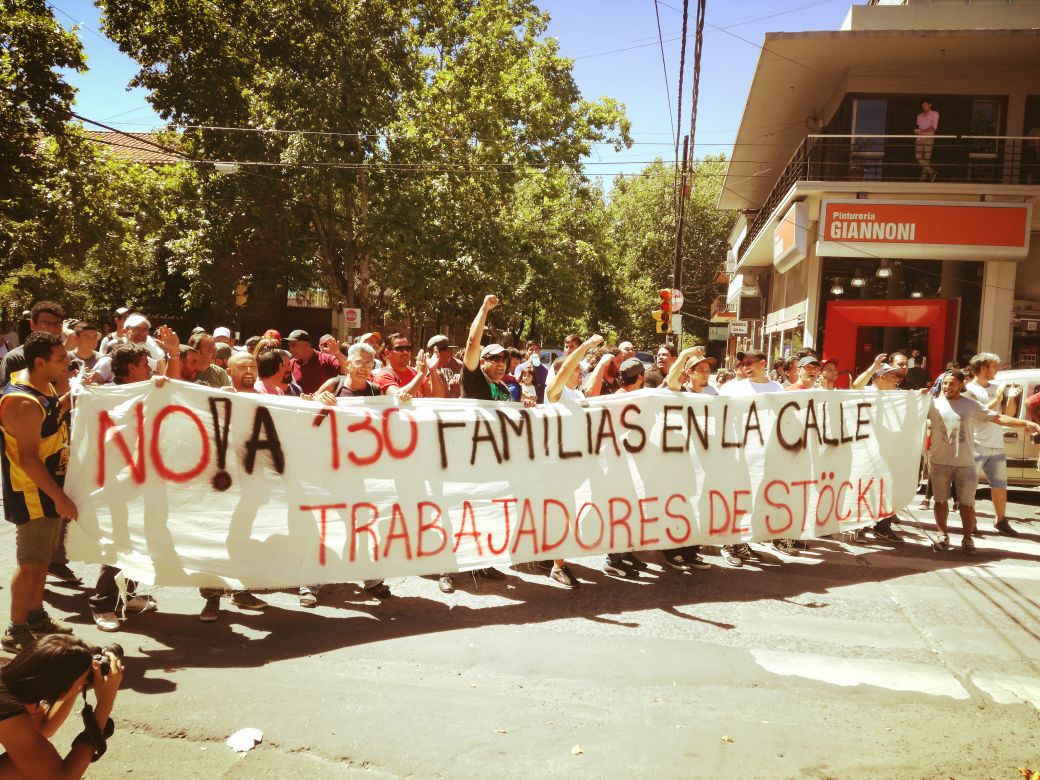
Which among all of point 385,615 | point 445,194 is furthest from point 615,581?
point 445,194

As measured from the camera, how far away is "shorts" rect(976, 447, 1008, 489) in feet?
25.8

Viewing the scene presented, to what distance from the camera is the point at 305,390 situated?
784 cm

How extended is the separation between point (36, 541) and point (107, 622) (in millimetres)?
683

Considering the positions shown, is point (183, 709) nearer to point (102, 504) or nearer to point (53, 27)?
point (102, 504)

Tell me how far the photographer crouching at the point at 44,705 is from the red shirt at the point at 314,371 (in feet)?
17.7

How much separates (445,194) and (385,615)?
20.3 m

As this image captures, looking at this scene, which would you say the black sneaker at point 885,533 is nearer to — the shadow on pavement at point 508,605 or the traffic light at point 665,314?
the shadow on pavement at point 508,605

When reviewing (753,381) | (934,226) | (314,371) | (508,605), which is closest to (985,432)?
(753,381)

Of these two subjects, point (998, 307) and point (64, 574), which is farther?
point (998, 307)

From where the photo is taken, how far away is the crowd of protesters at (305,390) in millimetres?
4340

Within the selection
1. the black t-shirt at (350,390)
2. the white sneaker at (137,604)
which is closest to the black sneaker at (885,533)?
the black t-shirt at (350,390)

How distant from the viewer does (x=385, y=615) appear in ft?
16.9

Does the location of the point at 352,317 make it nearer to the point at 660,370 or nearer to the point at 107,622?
the point at 660,370

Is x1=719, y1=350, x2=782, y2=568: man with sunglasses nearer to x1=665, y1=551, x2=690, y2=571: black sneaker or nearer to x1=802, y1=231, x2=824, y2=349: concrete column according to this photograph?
x1=665, y1=551, x2=690, y2=571: black sneaker
